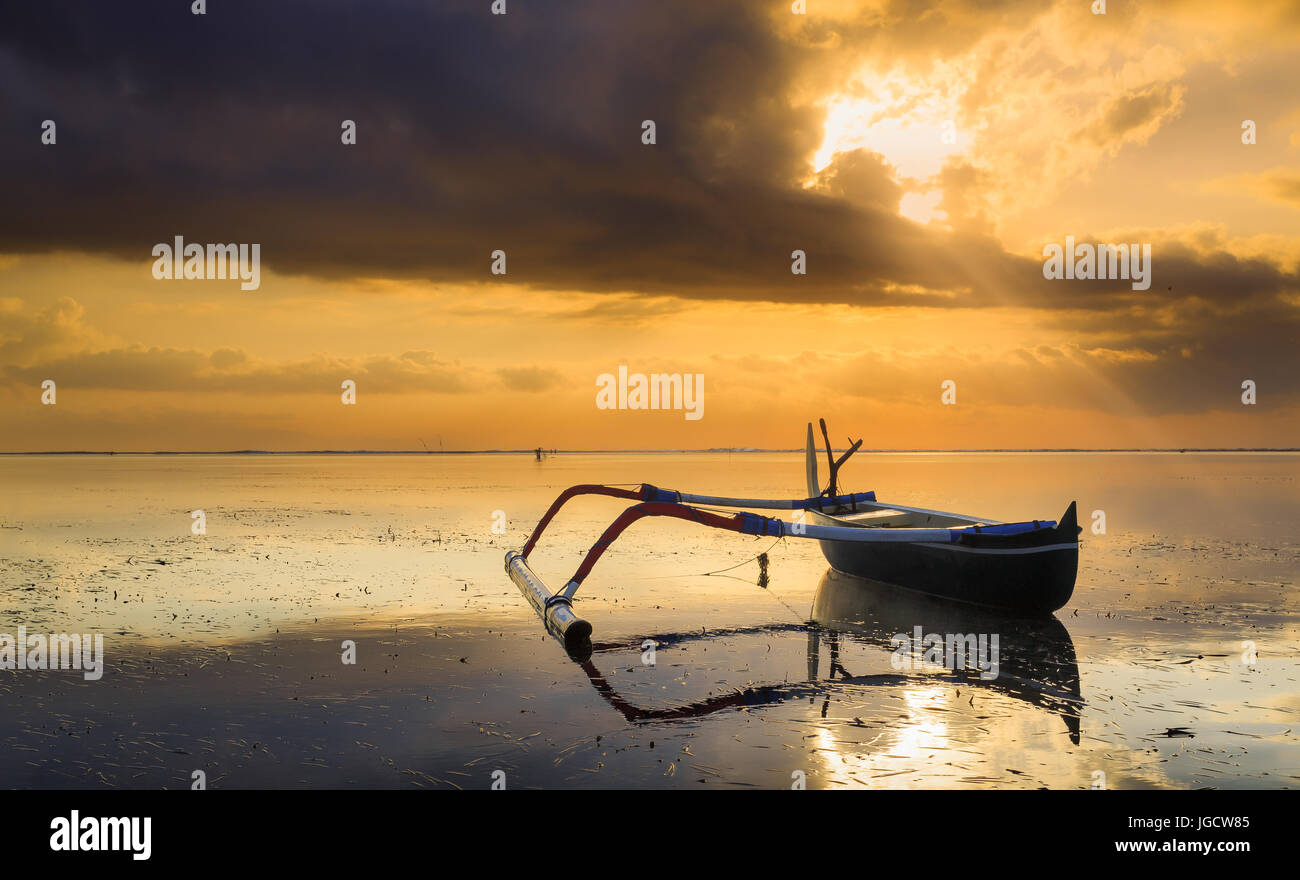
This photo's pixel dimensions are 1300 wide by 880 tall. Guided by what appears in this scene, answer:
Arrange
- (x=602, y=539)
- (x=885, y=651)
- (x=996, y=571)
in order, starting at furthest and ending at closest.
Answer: (x=996, y=571) → (x=602, y=539) → (x=885, y=651)

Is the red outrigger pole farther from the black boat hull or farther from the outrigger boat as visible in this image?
the black boat hull

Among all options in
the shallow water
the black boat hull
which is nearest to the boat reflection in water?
the shallow water

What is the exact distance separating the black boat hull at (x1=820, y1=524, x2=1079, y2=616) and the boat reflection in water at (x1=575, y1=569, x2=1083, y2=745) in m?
0.36

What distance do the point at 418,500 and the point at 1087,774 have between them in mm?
53021

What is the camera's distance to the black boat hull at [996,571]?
691 inches

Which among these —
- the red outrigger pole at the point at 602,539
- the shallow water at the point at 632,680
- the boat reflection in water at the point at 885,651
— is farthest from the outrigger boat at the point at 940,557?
the shallow water at the point at 632,680

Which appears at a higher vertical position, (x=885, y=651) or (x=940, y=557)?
(x=940, y=557)

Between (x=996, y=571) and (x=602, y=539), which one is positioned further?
(x=996, y=571)

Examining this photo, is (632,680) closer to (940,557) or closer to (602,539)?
(602,539)

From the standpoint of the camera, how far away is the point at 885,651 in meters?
15.6

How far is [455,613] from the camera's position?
63.0 ft

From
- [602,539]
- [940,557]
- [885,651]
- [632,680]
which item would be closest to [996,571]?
[940,557]

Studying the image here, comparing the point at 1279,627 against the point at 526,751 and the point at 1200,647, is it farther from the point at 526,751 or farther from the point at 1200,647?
the point at 526,751

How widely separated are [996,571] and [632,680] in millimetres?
9117
